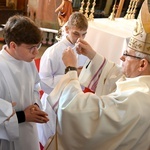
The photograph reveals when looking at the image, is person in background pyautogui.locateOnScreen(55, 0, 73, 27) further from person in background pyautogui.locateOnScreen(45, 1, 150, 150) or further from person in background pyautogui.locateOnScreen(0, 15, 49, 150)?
person in background pyautogui.locateOnScreen(45, 1, 150, 150)

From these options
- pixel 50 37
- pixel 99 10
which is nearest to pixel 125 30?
pixel 50 37

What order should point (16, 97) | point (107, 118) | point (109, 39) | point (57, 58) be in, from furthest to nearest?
point (109, 39)
point (57, 58)
point (16, 97)
point (107, 118)

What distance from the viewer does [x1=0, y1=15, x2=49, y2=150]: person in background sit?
1.20m

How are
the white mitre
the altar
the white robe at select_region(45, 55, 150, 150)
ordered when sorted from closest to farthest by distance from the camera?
1. the white robe at select_region(45, 55, 150, 150)
2. the white mitre
3. the altar

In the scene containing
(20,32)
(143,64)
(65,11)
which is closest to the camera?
(143,64)

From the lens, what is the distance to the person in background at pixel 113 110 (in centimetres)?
97

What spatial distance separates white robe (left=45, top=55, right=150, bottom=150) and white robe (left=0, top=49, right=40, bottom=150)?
12.1 inches

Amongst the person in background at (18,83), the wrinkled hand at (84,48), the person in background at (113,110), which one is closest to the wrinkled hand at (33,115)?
the person in background at (18,83)

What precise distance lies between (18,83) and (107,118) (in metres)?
0.62

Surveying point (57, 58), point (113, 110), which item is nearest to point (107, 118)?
point (113, 110)

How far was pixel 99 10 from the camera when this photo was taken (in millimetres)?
6391

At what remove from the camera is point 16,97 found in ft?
4.30

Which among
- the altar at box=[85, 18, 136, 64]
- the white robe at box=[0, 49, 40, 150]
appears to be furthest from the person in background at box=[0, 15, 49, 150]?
the altar at box=[85, 18, 136, 64]

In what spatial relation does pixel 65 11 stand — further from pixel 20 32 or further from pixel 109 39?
pixel 20 32
